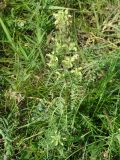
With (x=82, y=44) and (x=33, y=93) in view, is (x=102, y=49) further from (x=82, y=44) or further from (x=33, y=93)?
(x=33, y=93)

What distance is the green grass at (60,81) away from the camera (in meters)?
2.67

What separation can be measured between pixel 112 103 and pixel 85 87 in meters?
0.23

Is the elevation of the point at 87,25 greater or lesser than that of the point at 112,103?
greater

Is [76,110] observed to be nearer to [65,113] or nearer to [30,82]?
[65,113]

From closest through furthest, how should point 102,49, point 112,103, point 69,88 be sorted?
1. point 69,88
2. point 112,103
3. point 102,49

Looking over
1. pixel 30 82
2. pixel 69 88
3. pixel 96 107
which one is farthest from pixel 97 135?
pixel 30 82

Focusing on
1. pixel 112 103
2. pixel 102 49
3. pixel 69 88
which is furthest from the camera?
pixel 102 49

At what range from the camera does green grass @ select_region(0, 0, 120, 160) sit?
105 inches

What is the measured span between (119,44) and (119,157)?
32.1 inches

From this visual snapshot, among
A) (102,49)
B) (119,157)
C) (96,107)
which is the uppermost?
(102,49)

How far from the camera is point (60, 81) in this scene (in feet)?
8.80

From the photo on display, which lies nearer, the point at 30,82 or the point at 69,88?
the point at 69,88

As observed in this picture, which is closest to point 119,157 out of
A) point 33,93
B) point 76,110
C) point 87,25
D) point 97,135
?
point 97,135

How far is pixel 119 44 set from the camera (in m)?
3.19
